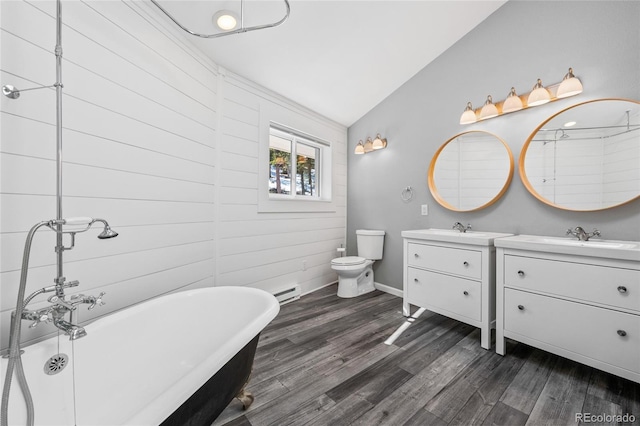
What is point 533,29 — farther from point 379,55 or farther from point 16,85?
point 16,85

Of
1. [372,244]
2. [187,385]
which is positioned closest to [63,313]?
[187,385]

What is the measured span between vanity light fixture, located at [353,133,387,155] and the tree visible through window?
516 millimetres

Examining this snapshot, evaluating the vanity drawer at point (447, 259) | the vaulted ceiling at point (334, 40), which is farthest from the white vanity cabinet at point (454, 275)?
the vaulted ceiling at point (334, 40)

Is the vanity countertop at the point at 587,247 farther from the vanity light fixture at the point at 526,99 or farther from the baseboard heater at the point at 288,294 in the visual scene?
the baseboard heater at the point at 288,294

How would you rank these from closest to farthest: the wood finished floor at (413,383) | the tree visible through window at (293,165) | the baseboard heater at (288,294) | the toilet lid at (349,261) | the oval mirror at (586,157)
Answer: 1. the wood finished floor at (413,383)
2. the oval mirror at (586,157)
3. the baseboard heater at (288,294)
4. the toilet lid at (349,261)
5. the tree visible through window at (293,165)

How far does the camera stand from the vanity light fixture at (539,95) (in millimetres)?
1873

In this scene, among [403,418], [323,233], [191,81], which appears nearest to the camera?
[403,418]

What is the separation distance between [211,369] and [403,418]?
1.02m

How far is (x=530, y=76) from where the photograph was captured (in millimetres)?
2029

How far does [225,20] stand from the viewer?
5.69 ft

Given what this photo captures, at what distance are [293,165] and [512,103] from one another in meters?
2.21

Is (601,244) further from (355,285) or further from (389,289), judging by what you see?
(355,285)

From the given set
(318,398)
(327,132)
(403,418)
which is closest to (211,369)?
(318,398)

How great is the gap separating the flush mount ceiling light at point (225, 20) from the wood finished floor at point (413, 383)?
2.36 meters
